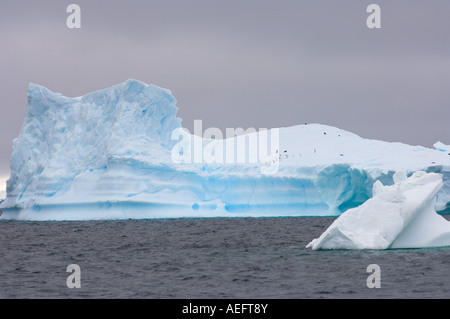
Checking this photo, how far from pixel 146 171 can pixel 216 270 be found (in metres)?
19.6

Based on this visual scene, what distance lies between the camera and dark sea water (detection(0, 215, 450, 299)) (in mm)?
12641

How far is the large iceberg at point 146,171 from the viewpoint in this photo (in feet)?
112

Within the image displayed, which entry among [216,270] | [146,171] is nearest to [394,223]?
[216,270]

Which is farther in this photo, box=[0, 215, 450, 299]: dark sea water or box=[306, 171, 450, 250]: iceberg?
box=[306, 171, 450, 250]: iceberg

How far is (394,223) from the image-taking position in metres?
17.4

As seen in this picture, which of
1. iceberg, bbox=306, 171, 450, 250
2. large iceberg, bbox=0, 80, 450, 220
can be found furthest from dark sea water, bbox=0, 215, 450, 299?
large iceberg, bbox=0, 80, 450, 220

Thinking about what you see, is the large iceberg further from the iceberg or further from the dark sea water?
the iceberg

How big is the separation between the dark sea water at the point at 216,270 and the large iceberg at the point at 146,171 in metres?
10.6

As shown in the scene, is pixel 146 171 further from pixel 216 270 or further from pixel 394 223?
pixel 216 270

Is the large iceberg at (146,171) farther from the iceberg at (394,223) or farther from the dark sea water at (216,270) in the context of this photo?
the iceberg at (394,223)

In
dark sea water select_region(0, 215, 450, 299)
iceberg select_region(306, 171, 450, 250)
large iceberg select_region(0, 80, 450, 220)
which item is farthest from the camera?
large iceberg select_region(0, 80, 450, 220)

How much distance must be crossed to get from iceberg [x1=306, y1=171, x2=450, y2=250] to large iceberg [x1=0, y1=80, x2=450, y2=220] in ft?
48.9
